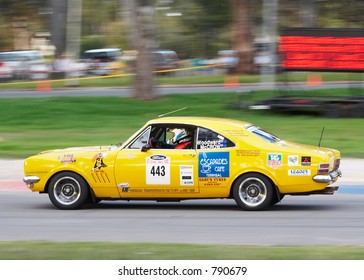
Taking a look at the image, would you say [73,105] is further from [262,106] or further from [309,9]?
[309,9]

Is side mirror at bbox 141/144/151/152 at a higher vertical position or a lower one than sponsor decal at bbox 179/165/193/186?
higher

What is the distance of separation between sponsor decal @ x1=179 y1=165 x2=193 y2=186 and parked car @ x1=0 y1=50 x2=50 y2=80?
117ft

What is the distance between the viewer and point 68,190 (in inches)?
485

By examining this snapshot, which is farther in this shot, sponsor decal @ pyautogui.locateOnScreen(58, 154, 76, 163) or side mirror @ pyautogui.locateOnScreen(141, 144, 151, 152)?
sponsor decal @ pyautogui.locateOnScreen(58, 154, 76, 163)

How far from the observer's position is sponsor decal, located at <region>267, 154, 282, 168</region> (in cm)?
1158

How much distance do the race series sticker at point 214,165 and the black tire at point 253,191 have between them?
25cm

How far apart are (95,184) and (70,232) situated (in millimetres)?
1820

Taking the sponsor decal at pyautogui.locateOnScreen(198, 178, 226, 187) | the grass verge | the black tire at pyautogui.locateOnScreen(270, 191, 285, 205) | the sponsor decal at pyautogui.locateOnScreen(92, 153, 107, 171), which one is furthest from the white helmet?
the grass verge

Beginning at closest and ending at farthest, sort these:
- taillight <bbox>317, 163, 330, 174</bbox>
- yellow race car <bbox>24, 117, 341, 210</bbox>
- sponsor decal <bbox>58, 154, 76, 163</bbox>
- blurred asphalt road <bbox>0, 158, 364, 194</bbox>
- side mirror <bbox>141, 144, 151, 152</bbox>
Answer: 1. taillight <bbox>317, 163, 330, 174</bbox>
2. yellow race car <bbox>24, 117, 341, 210</bbox>
3. side mirror <bbox>141, 144, 151, 152</bbox>
4. sponsor decal <bbox>58, 154, 76, 163</bbox>
5. blurred asphalt road <bbox>0, 158, 364, 194</bbox>

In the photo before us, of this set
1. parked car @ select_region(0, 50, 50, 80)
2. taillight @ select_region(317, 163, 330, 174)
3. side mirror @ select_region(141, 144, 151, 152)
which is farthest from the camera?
parked car @ select_region(0, 50, 50, 80)

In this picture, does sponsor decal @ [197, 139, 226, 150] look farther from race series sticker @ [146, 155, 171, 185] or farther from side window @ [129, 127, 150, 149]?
side window @ [129, 127, 150, 149]

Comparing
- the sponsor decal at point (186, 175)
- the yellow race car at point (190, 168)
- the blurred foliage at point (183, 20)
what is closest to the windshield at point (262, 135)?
the yellow race car at point (190, 168)

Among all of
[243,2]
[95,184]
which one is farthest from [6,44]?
[95,184]

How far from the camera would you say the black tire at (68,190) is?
12.2 meters
